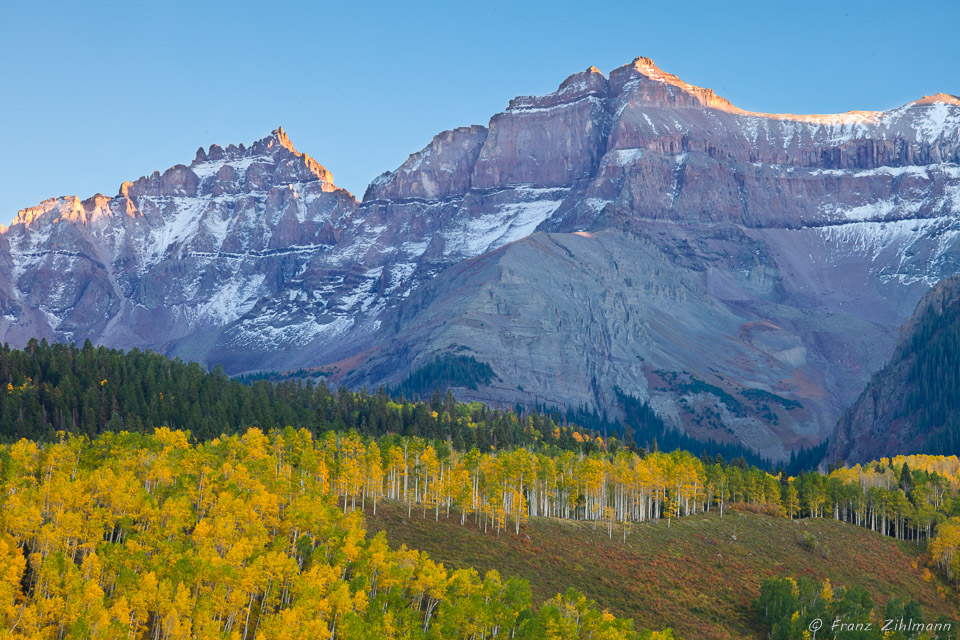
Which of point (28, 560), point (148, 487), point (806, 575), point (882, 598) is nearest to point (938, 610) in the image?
point (882, 598)

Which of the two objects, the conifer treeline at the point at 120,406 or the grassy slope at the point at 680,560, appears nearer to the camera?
the grassy slope at the point at 680,560

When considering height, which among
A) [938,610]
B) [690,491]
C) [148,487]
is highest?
[148,487]

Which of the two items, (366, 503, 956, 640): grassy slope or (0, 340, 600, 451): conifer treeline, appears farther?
(0, 340, 600, 451): conifer treeline

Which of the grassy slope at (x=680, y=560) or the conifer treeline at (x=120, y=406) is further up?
the conifer treeline at (x=120, y=406)

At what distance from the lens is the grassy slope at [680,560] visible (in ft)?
384

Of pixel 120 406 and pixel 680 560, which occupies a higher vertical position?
pixel 120 406

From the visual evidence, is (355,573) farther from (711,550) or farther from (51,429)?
(51,429)

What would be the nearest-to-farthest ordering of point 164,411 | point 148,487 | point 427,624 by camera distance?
point 427,624 < point 148,487 < point 164,411

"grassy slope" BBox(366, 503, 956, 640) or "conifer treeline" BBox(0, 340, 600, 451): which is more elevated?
"conifer treeline" BBox(0, 340, 600, 451)

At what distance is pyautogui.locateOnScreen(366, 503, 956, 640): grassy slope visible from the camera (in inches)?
4611

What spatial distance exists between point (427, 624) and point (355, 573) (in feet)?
28.7

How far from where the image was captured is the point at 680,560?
136000mm

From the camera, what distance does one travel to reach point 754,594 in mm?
128875

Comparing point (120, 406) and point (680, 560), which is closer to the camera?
point (680, 560)
